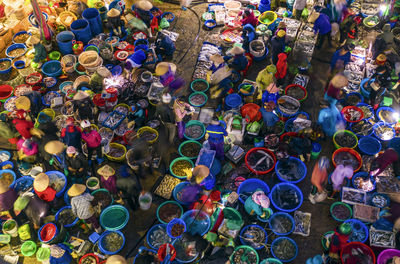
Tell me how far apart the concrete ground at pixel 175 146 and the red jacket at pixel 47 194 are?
1.42 m

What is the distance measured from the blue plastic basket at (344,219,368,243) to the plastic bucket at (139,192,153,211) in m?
4.80

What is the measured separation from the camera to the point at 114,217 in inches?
323

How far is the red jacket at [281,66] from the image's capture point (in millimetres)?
9820

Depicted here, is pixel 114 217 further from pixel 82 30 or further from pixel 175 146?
pixel 82 30

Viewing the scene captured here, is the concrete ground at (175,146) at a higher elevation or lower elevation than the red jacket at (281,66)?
lower

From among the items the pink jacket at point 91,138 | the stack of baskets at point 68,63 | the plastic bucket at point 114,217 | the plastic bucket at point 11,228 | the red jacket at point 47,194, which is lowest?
the plastic bucket at point 11,228

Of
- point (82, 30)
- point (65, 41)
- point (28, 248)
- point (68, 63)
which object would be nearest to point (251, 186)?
point (28, 248)

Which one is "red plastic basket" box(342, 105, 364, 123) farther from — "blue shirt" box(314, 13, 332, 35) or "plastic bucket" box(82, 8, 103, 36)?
"plastic bucket" box(82, 8, 103, 36)

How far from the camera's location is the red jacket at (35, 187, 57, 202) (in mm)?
7852

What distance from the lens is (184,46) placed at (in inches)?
492

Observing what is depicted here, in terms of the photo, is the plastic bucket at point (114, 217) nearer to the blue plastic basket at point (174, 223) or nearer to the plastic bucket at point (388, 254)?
the blue plastic basket at point (174, 223)

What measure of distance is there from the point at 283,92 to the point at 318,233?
467 centimetres

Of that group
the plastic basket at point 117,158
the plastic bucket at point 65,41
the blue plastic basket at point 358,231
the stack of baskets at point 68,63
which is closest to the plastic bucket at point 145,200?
the plastic basket at point 117,158

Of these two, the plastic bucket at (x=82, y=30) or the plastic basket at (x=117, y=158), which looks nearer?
the plastic basket at (x=117, y=158)
